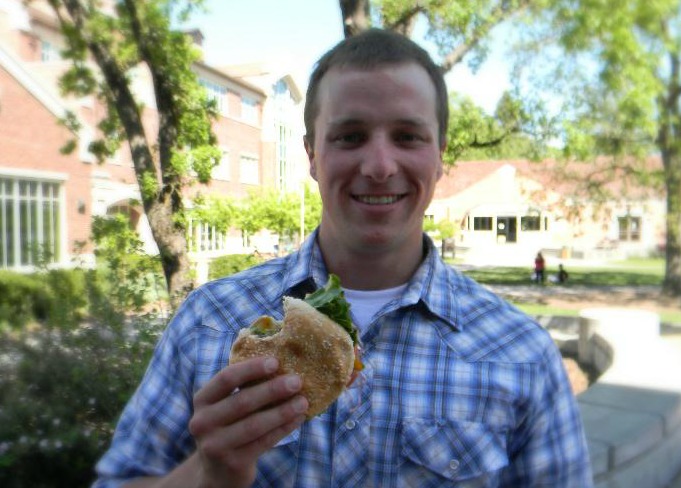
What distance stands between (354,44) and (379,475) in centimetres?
140

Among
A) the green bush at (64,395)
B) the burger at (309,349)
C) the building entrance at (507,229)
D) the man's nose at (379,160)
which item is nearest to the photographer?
the burger at (309,349)

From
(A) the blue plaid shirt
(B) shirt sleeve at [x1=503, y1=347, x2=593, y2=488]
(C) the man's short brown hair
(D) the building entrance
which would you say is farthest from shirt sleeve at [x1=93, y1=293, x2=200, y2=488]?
(D) the building entrance

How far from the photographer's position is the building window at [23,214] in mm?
21703

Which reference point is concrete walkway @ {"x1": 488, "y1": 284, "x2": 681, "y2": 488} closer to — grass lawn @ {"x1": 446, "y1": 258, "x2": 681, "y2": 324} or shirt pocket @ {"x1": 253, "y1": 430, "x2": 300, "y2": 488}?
shirt pocket @ {"x1": 253, "y1": 430, "x2": 300, "y2": 488}

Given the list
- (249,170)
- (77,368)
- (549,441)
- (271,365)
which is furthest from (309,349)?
(249,170)

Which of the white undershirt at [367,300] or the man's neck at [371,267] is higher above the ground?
the man's neck at [371,267]

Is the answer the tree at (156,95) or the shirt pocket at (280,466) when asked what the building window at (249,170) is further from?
the shirt pocket at (280,466)

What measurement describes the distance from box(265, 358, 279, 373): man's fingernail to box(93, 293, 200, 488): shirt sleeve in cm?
52

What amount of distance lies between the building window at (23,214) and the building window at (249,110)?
754 centimetres

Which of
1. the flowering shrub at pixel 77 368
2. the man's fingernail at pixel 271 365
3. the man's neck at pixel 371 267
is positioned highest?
the man's neck at pixel 371 267

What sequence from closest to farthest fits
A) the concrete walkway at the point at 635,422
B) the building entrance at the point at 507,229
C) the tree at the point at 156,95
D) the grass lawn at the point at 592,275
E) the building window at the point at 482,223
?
the concrete walkway at the point at 635,422 → the tree at the point at 156,95 → the grass lawn at the point at 592,275 → the building window at the point at 482,223 → the building entrance at the point at 507,229

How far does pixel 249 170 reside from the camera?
28734mm

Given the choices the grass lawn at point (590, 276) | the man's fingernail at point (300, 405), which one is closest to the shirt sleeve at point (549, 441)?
the man's fingernail at point (300, 405)

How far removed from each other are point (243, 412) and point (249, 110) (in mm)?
24287
